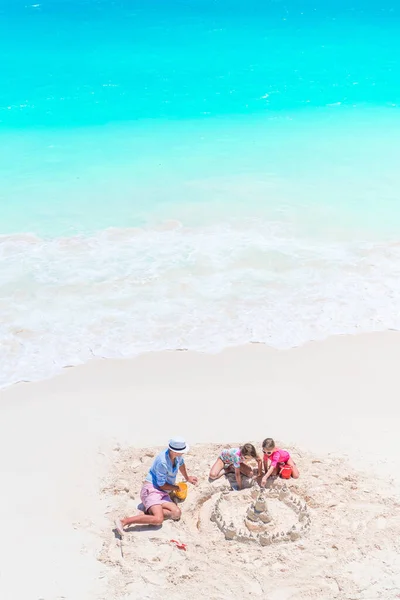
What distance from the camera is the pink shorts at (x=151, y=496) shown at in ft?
22.6

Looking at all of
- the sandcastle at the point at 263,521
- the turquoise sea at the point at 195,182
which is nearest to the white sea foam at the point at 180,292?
the turquoise sea at the point at 195,182

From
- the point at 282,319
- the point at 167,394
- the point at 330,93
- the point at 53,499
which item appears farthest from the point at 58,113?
the point at 53,499

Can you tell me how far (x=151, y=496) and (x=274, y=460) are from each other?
1.42 metres

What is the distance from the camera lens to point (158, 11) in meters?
35.1

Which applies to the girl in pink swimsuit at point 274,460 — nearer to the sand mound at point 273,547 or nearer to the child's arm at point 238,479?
the sand mound at point 273,547

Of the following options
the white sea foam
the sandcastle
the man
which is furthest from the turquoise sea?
the sandcastle

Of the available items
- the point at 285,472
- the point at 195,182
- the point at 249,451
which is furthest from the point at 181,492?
the point at 195,182

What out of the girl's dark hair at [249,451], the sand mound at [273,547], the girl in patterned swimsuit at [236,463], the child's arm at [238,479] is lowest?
the sand mound at [273,547]

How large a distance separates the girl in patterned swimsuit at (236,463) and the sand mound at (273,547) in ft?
0.36

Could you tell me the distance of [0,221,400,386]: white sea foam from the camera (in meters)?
10.7

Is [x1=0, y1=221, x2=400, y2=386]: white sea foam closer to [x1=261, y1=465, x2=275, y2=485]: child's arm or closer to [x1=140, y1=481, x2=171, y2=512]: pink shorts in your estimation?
[x1=261, y1=465, x2=275, y2=485]: child's arm

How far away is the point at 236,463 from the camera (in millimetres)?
7414

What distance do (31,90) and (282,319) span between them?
687 inches

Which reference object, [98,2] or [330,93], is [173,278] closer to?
[330,93]
